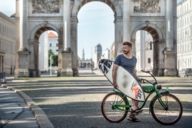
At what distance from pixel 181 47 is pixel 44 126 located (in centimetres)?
12819

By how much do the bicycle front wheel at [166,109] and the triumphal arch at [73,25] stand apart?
49780 mm

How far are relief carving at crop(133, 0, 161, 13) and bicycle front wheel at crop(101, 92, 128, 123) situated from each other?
169 feet

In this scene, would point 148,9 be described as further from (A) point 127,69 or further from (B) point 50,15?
(A) point 127,69

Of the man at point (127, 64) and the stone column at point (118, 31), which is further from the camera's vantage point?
the stone column at point (118, 31)

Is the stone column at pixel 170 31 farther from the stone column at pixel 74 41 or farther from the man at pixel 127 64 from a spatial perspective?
the man at pixel 127 64

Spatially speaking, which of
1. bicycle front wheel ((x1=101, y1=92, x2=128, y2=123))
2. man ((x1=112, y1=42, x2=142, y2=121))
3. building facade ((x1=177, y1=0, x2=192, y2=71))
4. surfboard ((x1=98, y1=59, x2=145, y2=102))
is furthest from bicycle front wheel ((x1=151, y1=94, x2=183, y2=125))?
building facade ((x1=177, y1=0, x2=192, y2=71))

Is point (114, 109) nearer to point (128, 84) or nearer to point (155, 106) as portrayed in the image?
point (128, 84)

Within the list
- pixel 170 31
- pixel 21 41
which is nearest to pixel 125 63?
pixel 170 31

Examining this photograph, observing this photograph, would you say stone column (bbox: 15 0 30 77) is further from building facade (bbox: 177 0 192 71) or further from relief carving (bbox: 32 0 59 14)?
building facade (bbox: 177 0 192 71)

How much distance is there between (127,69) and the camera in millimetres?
13383

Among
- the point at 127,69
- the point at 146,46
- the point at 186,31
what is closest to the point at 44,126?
the point at 127,69

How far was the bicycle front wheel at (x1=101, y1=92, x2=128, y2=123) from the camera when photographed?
13.2 m

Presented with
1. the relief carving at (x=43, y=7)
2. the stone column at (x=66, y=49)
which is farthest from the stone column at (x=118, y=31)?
the relief carving at (x=43, y=7)

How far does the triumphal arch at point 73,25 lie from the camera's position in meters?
62.8
